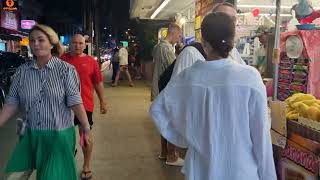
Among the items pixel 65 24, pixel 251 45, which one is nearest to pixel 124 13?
pixel 65 24

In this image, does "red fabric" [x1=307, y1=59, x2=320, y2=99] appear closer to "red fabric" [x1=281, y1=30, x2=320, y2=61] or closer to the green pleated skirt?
"red fabric" [x1=281, y1=30, x2=320, y2=61]

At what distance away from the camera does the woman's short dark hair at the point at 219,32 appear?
2352mm

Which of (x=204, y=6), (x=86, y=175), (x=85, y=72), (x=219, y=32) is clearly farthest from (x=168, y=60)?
(x=219, y=32)

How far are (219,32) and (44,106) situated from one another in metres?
1.71

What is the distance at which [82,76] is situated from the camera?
214 inches

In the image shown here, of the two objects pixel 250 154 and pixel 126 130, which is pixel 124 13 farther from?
pixel 250 154

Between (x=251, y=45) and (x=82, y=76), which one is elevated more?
(x=251, y=45)

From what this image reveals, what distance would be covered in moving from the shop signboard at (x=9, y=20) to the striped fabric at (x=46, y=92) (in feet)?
89.6

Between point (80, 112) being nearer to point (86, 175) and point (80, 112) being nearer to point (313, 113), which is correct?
point (313, 113)

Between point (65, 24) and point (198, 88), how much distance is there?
64432mm

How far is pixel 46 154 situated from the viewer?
3412mm

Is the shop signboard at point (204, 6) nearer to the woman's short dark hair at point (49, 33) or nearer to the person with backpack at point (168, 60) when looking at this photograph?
the person with backpack at point (168, 60)

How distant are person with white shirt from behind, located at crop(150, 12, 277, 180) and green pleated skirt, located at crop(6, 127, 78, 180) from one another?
4.28 ft

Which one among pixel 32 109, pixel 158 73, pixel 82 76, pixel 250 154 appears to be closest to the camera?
pixel 250 154
